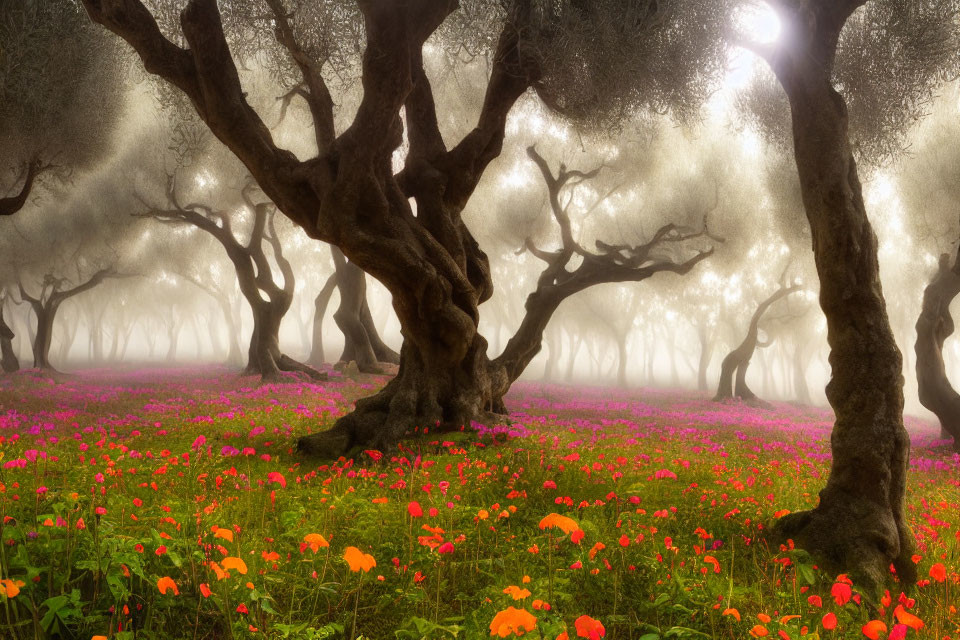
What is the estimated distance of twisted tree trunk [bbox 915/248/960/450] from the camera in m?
14.6

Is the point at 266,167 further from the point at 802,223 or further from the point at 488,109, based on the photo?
the point at 802,223

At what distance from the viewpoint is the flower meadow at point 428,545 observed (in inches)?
107

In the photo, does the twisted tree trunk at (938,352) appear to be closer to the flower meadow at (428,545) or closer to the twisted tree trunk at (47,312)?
the flower meadow at (428,545)

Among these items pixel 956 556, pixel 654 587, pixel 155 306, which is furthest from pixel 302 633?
pixel 155 306

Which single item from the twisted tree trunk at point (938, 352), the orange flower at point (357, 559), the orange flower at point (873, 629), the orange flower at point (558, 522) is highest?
the twisted tree trunk at point (938, 352)

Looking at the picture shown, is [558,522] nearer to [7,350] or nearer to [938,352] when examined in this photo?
[938,352]

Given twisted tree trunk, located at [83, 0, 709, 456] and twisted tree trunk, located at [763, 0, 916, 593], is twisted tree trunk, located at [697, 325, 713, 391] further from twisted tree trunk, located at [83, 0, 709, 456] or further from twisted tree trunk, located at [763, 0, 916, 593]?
twisted tree trunk, located at [763, 0, 916, 593]

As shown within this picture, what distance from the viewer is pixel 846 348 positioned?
17.2 feet

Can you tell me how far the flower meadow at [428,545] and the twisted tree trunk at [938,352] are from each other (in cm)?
603

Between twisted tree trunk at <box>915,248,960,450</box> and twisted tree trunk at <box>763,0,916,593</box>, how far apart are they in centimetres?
1232

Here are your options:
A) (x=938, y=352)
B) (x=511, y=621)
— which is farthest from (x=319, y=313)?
(x=511, y=621)

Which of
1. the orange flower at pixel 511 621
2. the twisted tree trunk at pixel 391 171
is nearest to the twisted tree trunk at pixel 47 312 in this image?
the twisted tree trunk at pixel 391 171

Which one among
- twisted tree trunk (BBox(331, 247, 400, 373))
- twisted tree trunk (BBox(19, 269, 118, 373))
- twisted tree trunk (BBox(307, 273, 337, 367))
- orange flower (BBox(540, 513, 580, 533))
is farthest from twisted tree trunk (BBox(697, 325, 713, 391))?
orange flower (BBox(540, 513, 580, 533))

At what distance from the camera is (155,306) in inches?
2516
